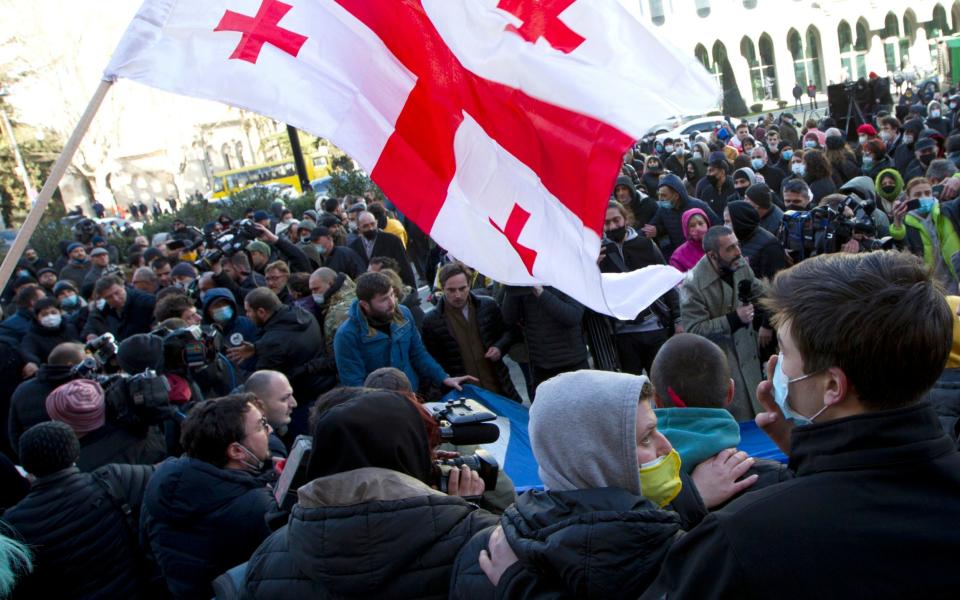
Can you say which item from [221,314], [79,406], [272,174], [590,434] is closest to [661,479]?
[590,434]

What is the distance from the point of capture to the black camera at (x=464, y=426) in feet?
9.34

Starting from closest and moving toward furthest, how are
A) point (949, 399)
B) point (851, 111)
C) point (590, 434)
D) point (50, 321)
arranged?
point (590, 434)
point (949, 399)
point (50, 321)
point (851, 111)

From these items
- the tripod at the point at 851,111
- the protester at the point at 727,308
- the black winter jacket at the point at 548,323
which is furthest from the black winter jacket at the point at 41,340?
the tripod at the point at 851,111

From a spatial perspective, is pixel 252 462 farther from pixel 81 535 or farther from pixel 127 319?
pixel 127 319

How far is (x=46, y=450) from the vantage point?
137 inches

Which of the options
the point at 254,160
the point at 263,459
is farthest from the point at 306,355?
the point at 254,160

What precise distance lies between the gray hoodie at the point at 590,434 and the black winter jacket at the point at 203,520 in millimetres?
1491

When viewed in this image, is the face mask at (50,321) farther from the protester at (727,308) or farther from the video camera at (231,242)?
the protester at (727,308)

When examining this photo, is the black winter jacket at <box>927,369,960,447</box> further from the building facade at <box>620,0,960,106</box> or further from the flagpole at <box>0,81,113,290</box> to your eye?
the building facade at <box>620,0,960,106</box>

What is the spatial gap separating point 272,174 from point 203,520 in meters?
33.5

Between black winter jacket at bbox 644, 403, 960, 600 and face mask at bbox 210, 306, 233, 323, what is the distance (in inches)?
204

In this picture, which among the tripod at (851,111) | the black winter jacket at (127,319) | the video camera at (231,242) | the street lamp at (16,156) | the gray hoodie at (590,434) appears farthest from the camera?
the street lamp at (16,156)

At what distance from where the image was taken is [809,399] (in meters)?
1.65

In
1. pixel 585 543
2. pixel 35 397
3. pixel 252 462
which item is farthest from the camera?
pixel 35 397
